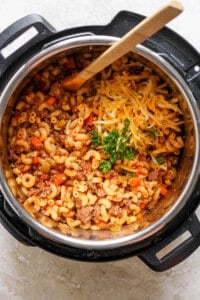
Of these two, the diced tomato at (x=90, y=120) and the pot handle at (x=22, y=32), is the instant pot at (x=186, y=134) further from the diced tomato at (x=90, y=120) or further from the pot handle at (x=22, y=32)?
the diced tomato at (x=90, y=120)

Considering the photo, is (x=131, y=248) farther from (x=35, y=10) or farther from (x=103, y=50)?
(x=35, y=10)

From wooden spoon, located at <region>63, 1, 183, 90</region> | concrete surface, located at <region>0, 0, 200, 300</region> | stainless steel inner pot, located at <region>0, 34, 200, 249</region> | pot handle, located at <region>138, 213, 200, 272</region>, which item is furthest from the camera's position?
concrete surface, located at <region>0, 0, 200, 300</region>

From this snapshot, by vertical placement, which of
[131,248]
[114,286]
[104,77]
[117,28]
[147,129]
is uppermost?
[117,28]

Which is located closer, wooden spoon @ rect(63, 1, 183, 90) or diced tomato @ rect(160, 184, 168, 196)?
wooden spoon @ rect(63, 1, 183, 90)

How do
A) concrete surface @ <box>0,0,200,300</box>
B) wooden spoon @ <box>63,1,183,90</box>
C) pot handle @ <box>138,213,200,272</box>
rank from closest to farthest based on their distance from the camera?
wooden spoon @ <box>63,1,183,90</box> → pot handle @ <box>138,213,200,272</box> → concrete surface @ <box>0,0,200,300</box>

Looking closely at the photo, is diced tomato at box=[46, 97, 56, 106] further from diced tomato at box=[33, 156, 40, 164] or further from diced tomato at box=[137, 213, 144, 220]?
diced tomato at box=[137, 213, 144, 220]

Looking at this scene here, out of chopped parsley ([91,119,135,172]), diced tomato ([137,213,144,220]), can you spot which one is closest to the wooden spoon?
chopped parsley ([91,119,135,172])

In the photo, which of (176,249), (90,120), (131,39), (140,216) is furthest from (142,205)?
(131,39)

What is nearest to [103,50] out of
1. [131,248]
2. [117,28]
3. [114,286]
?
[117,28]
